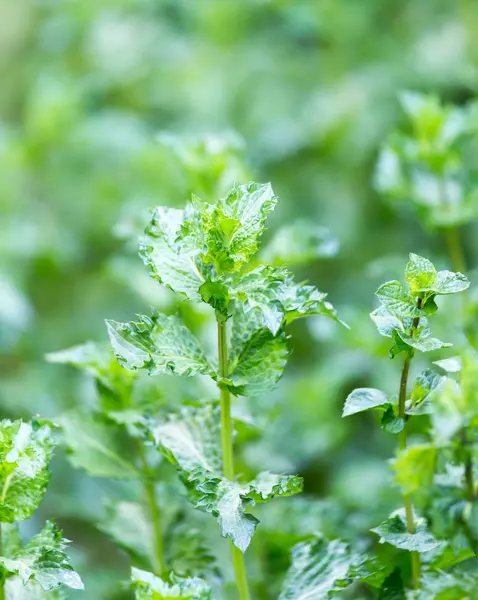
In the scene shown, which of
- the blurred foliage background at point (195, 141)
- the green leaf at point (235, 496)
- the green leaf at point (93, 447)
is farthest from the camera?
the blurred foliage background at point (195, 141)

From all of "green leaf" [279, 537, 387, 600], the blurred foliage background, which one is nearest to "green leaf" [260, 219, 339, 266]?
the blurred foliage background

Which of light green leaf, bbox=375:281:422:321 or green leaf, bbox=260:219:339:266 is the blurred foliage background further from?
light green leaf, bbox=375:281:422:321

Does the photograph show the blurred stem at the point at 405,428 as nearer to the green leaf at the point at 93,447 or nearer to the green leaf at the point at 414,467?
the green leaf at the point at 414,467

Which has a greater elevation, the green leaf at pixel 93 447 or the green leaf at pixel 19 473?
the green leaf at pixel 93 447

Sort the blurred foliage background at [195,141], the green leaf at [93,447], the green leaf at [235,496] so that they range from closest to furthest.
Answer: the green leaf at [235,496] → the green leaf at [93,447] → the blurred foliage background at [195,141]

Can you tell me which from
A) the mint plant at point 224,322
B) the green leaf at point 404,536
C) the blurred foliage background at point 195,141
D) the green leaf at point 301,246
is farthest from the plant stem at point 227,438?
the blurred foliage background at point 195,141

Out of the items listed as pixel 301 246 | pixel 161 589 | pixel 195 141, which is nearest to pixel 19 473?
pixel 161 589

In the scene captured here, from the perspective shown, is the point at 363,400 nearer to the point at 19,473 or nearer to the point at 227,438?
the point at 227,438

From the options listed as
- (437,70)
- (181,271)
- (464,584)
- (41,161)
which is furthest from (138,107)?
(464,584)
